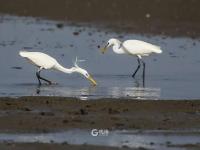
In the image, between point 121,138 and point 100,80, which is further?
point 100,80

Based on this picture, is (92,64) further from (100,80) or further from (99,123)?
(99,123)

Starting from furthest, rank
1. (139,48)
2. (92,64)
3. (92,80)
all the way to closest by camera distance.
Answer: (92,64) < (139,48) < (92,80)

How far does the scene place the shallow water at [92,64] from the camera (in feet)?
56.4

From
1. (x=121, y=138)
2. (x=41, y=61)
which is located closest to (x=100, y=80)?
(x=41, y=61)

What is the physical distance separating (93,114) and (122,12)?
66.5ft

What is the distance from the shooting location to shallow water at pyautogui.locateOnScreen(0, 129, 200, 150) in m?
12.1

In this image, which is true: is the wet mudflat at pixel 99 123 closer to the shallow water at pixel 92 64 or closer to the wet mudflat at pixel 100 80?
the wet mudflat at pixel 100 80

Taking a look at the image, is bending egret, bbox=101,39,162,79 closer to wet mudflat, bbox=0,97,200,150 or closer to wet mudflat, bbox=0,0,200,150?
wet mudflat, bbox=0,0,200,150

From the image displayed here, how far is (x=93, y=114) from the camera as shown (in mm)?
14312

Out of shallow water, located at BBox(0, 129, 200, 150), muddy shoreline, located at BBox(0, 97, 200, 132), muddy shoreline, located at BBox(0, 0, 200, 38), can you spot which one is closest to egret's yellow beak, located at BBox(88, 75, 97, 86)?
muddy shoreline, located at BBox(0, 97, 200, 132)

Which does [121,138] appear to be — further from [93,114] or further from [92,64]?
[92,64]

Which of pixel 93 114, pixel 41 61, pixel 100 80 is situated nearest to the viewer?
pixel 93 114

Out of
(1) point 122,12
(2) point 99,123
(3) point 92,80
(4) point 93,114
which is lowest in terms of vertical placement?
(2) point 99,123

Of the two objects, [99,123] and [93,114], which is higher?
[93,114]
